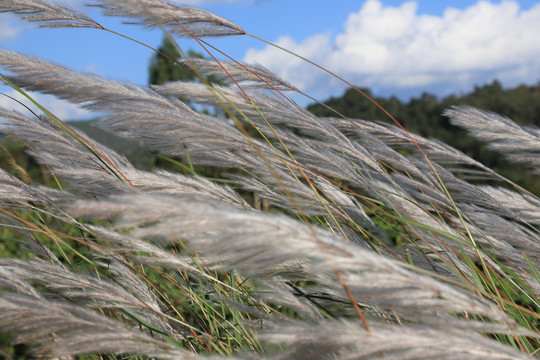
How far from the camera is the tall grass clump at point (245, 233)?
96 cm

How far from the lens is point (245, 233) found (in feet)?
2.96

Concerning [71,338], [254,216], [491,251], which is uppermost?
[254,216]

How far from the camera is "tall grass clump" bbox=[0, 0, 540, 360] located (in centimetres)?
96

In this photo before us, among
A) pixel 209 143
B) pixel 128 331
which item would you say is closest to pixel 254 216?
pixel 128 331

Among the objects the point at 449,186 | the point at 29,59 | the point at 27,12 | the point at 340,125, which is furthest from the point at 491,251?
the point at 27,12

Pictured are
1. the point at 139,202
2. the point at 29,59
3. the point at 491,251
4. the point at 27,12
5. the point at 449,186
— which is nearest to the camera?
the point at 139,202

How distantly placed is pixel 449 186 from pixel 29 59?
6.23 feet

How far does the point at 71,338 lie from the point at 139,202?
0.52 metres

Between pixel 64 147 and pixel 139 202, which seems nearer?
pixel 139 202

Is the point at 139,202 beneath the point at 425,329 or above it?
above

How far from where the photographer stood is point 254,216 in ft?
3.02

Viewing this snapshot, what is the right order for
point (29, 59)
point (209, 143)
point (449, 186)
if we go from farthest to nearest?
point (449, 186)
point (29, 59)
point (209, 143)

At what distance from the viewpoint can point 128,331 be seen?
1.26 m

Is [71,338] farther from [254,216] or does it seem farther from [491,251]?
[491,251]
